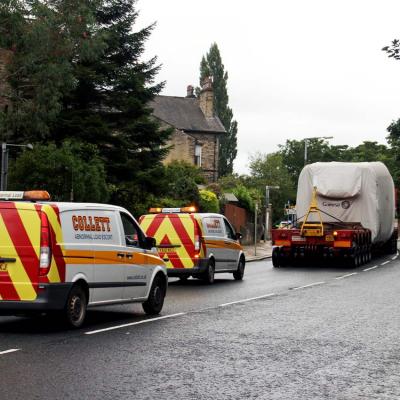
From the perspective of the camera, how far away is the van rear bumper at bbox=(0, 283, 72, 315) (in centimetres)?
1094

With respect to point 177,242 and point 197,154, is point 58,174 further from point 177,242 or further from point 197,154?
point 197,154

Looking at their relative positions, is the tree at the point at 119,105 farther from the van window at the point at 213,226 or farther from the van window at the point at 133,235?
the van window at the point at 133,235

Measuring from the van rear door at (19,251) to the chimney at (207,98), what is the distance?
67533 millimetres

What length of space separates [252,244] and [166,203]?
47.4ft

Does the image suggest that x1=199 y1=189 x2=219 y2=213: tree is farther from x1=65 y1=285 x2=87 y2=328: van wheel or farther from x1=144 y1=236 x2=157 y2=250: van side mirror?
x1=65 y1=285 x2=87 y2=328: van wheel

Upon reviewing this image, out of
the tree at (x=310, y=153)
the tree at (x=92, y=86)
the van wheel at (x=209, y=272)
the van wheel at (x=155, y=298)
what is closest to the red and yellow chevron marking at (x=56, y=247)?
the van wheel at (x=155, y=298)

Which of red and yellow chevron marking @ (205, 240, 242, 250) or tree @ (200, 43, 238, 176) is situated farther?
tree @ (200, 43, 238, 176)

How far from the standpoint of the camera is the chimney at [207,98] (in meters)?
78.0

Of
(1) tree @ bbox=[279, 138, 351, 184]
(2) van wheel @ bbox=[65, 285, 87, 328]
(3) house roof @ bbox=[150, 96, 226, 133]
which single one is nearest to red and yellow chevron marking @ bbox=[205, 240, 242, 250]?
(2) van wheel @ bbox=[65, 285, 87, 328]

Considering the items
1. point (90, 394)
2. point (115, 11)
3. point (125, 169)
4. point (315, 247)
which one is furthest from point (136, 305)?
point (115, 11)

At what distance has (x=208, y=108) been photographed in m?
78.8

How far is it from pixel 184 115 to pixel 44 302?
223ft

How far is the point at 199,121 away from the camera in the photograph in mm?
78188

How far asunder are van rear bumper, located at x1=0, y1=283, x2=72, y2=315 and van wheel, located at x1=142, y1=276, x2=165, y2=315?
273 centimetres
